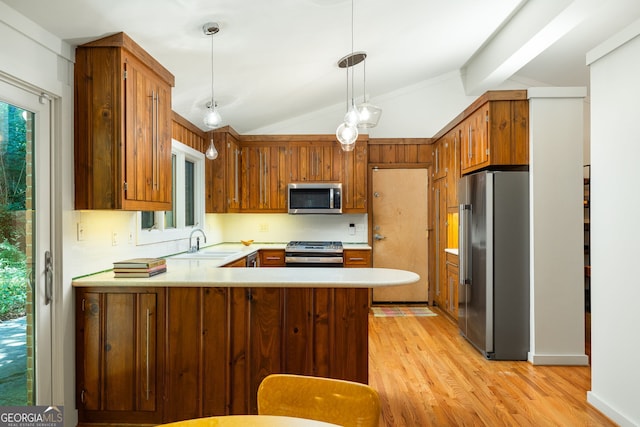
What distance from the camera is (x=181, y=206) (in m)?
4.02

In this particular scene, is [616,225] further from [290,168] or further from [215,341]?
[290,168]

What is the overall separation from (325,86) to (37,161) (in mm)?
3019

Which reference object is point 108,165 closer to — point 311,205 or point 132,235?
point 132,235

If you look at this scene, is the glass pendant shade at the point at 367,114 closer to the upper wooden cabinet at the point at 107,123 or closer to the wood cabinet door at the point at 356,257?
the upper wooden cabinet at the point at 107,123

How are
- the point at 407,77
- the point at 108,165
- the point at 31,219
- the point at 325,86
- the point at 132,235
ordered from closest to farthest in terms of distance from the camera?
the point at 31,219, the point at 108,165, the point at 132,235, the point at 325,86, the point at 407,77

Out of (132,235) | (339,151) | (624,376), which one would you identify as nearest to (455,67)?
(339,151)

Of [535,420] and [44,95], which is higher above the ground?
[44,95]

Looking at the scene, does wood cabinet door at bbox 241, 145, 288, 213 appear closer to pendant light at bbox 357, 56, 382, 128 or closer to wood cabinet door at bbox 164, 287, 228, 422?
pendant light at bbox 357, 56, 382, 128

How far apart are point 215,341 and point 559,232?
286cm

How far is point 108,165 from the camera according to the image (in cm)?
220

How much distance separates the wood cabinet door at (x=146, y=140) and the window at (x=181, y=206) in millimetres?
580

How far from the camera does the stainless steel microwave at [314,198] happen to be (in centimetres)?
493

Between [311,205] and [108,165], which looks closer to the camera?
[108,165]

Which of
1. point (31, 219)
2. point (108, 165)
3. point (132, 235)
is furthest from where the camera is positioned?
point (132, 235)
